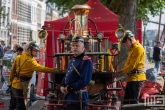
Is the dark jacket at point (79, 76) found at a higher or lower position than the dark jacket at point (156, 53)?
lower

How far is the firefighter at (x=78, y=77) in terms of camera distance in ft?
23.6

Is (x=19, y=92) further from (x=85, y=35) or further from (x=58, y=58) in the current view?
(x=85, y=35)

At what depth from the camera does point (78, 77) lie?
23.9 ft

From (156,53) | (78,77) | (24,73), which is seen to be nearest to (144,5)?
(156,53)

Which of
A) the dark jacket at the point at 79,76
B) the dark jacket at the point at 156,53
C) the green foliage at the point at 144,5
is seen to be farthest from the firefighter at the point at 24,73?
the dark jacket at the point at 156,53

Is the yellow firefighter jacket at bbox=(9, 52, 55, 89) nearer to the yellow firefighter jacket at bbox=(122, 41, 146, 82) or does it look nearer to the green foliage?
the yellow firefighter jacket at bbox=(122, 41, 146, 82)

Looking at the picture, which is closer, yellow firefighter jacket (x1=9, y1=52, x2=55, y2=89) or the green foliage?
yellow firefighter jacket (x1=9, y1=52, x2=55, y2=89)

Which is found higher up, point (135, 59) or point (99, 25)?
point (99, 25)

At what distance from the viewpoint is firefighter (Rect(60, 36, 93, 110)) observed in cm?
718

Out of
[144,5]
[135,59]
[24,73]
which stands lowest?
[24,73]

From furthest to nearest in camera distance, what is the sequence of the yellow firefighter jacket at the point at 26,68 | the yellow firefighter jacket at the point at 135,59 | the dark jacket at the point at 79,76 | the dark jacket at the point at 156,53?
the dark jacket at the point at 156,53
the yellow firefighter jacket at the point at 26,68
the yellow firefighter jacket at the point at 135,59
the dark jacket at the point at 79,76

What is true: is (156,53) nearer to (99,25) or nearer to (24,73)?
(99,25)

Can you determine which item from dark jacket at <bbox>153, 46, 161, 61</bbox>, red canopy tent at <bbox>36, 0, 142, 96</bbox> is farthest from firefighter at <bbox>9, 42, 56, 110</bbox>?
dark jacket at <bbox>153, 46, 161, 61</bbox>

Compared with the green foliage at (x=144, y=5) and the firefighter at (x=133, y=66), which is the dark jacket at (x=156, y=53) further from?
the firefighter at (x=133, y=66)
